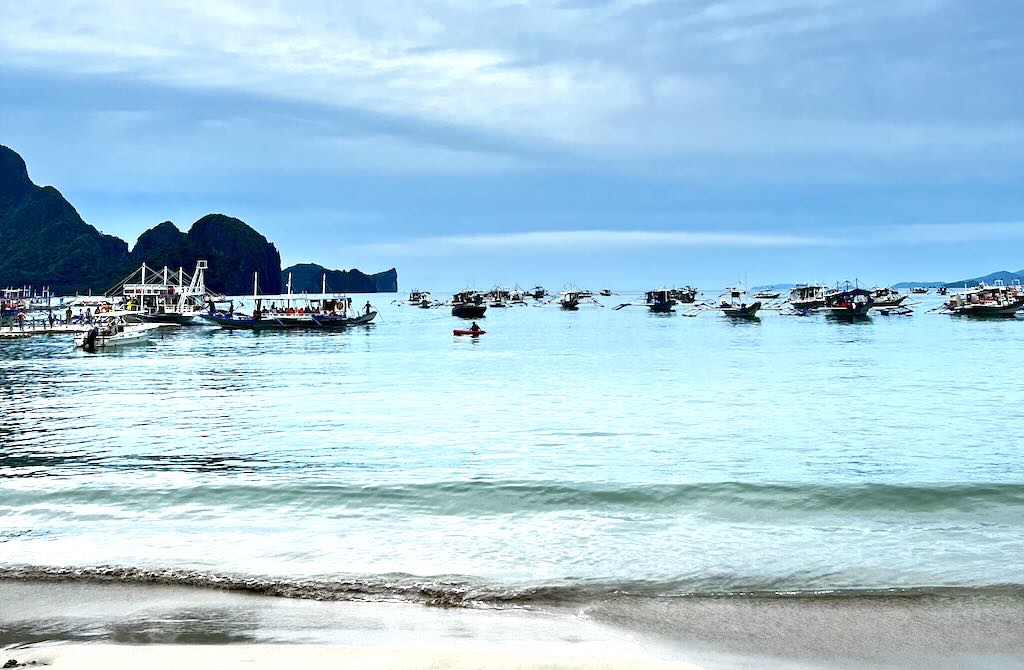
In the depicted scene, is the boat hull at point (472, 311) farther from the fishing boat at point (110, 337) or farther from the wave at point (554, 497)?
the wave at point (554, 497)

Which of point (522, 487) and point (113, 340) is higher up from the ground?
point (113, 340)

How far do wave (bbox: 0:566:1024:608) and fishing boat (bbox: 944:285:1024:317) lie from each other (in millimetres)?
134074

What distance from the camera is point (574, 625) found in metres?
9.65

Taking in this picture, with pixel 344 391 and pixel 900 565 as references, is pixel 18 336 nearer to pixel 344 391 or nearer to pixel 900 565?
pixel 344 391

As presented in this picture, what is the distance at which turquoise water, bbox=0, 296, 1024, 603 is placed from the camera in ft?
39.2

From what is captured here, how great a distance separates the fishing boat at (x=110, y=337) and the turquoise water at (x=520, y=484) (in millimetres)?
31369

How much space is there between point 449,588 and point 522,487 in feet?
24.7

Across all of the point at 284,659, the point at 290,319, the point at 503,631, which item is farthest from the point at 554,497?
the point at 290,319

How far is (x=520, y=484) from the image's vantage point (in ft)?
61.5

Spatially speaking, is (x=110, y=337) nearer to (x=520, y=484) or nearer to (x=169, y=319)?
(x=169, y=319)

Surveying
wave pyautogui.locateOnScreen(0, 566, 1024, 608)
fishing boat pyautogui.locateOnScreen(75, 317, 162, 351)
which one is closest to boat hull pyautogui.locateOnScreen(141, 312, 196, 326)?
fishing boat pyautogui.locateOnScreen(75, 317, 162, 351)

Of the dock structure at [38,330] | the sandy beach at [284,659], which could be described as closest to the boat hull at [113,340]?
the dock structure at [38,330]

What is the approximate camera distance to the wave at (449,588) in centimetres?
1056

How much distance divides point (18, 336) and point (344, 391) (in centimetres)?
6993
